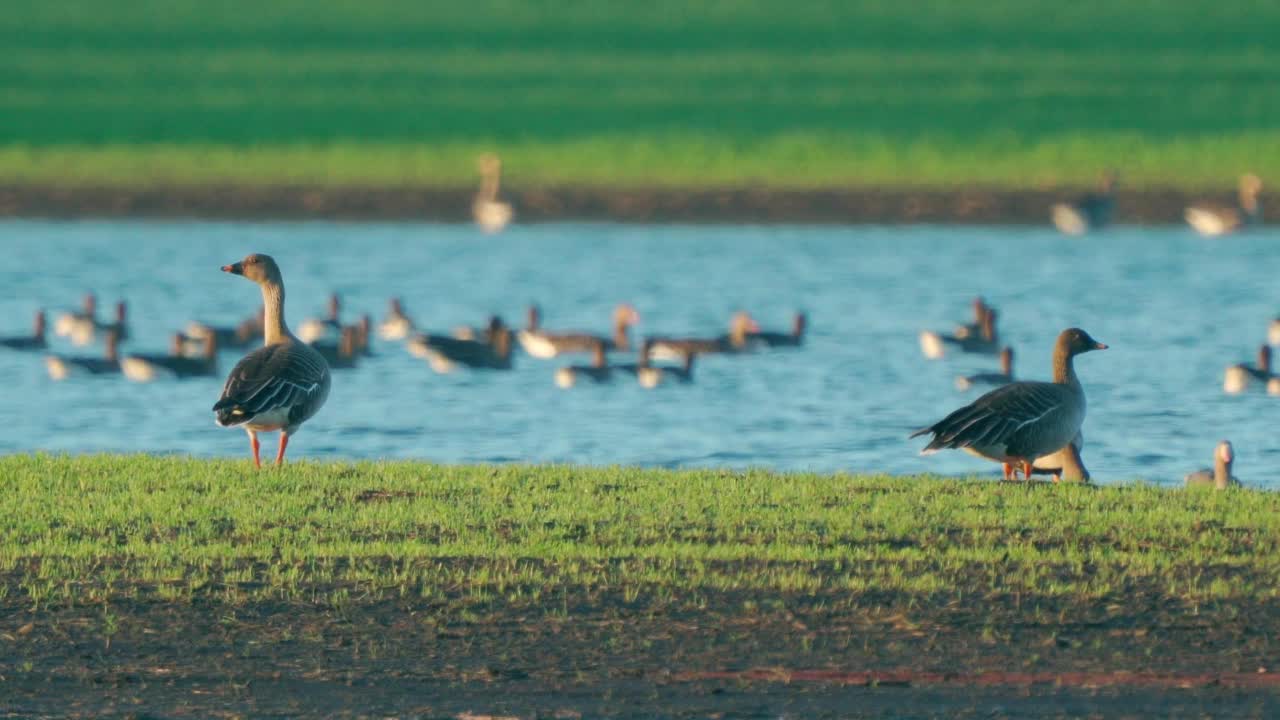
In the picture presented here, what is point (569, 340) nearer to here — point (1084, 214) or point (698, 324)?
point (698, 324)

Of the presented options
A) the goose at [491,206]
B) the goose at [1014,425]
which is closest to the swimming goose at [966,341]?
the goose at [1014,425]

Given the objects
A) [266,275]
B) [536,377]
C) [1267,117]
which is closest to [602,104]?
[1267,117]

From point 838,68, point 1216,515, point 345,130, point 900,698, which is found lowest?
point 900,698

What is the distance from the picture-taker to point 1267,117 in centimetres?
6950

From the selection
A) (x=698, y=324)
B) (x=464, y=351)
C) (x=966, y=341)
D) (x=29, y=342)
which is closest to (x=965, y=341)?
(x=966, y=341)

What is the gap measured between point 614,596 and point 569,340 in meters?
17.8

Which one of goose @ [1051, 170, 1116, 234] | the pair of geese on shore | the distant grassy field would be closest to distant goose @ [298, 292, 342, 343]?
goose @ [1051, 170, 1116, 234]

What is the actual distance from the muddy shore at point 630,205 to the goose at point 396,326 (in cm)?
1582

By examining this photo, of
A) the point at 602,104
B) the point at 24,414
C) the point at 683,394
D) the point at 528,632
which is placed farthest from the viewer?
the point at 602,104

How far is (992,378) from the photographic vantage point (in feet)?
83.2

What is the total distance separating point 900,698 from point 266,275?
8546mm

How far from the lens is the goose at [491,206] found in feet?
156

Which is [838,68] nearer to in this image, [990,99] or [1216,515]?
[990,99]

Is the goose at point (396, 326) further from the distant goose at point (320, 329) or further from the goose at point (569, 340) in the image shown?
the goose at point (569, 340)
